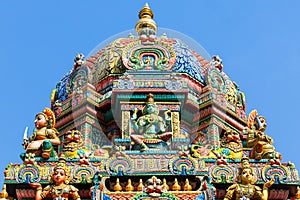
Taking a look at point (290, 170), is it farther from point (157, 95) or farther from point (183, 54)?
point (183, 54)

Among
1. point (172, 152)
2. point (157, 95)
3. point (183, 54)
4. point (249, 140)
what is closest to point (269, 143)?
point (249, 140)

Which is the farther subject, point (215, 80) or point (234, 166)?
point (215, 80)

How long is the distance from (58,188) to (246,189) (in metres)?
4.88

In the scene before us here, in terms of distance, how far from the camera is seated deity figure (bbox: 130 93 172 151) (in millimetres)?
30234

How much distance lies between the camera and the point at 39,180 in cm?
2758

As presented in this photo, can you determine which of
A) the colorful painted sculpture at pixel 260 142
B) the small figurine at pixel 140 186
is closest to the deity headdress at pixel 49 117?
the small figurine at pixel 140 186

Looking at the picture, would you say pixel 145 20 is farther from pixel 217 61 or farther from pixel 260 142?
pixel 260 142

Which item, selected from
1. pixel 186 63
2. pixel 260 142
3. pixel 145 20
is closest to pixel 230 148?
pixel 260 142

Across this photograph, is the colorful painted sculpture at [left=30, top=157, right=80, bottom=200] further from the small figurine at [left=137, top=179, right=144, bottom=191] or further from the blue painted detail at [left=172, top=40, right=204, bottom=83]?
the blue painted detail at [left=172, top=40, right=204, bottom=83]

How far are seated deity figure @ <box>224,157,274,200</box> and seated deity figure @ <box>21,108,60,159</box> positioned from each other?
5.11 metres

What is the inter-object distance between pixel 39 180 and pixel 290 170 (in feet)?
22.0

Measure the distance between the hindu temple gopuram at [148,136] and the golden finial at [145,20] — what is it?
4cm

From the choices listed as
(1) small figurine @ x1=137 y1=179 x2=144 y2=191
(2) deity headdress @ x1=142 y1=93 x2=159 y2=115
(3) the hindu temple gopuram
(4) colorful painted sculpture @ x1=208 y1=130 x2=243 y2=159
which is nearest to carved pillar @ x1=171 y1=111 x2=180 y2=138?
(3) the hindu temple gopuram

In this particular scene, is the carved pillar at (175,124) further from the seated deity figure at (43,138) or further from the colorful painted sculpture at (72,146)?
the seated deity figure at (43,138)
